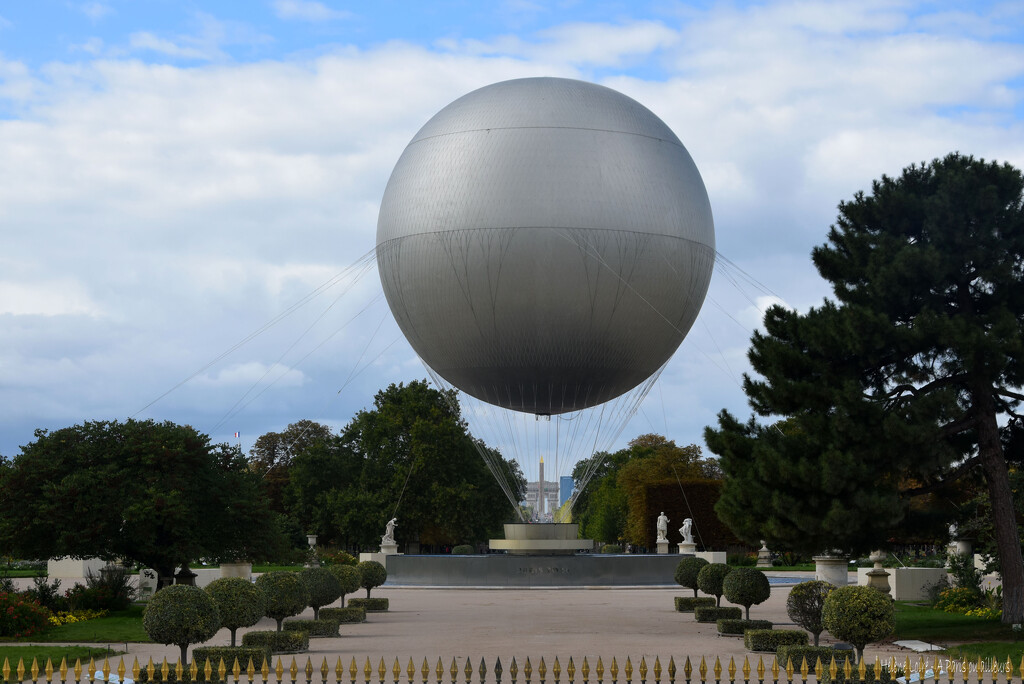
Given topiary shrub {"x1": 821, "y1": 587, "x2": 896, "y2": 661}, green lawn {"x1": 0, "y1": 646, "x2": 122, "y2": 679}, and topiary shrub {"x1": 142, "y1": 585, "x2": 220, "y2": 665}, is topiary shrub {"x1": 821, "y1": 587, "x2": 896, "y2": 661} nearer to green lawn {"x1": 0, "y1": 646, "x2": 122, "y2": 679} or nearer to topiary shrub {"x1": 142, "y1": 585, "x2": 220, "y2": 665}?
topiary shrub {"x1": 142, "y1": 585, "x2": 220, "y2": 665}

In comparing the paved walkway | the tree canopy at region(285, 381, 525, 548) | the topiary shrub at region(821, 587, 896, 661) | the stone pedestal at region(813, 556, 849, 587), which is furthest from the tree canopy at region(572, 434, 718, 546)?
the topiary shrub at region(821, 587, 896, 661)

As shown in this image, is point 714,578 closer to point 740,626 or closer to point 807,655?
point 740,626

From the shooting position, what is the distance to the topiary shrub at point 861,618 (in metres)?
17.0

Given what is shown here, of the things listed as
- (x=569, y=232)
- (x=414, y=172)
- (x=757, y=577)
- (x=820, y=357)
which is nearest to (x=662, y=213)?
(x=569, y=232)

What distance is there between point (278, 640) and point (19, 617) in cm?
634

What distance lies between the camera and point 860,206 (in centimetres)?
2459

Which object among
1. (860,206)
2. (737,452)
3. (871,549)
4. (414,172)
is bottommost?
(871,549)

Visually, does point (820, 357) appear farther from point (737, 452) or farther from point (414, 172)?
point (414, 172)

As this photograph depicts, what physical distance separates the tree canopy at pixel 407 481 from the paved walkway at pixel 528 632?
3272 centimetres

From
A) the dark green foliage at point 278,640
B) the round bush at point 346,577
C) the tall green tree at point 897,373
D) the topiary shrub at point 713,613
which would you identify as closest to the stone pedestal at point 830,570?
the topiary shrub at point 713,613

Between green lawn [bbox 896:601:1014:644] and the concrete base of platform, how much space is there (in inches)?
623

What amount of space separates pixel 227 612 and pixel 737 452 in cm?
1096

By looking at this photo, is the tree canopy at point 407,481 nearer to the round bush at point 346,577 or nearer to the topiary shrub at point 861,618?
the round bush at point 346,577

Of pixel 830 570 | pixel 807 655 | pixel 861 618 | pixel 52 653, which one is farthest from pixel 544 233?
pixel 52 653
